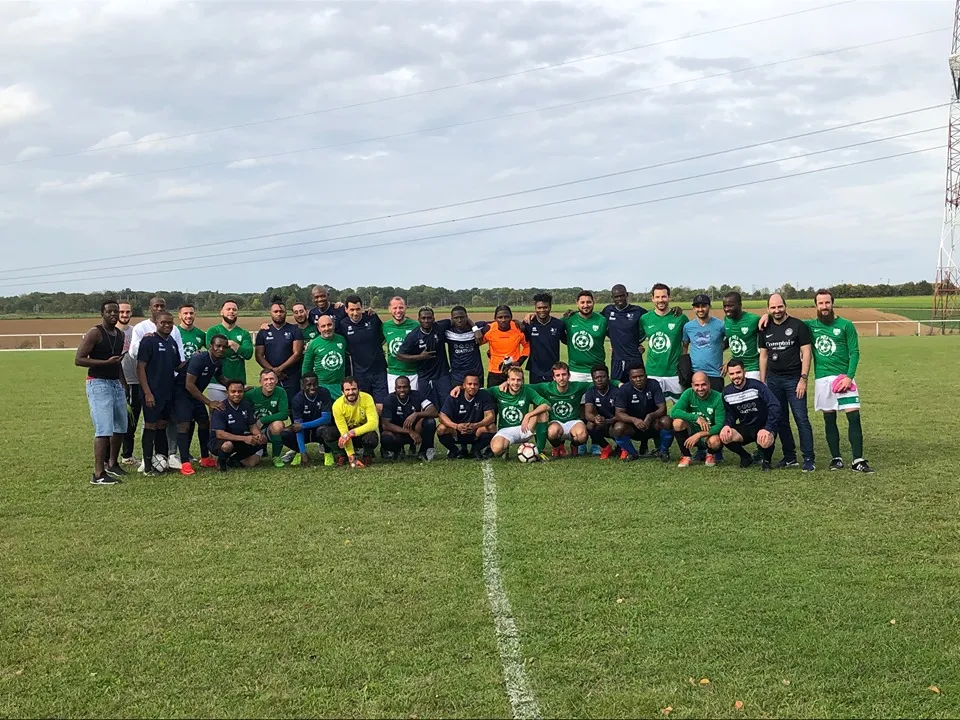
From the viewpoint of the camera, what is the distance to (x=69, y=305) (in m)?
64.1

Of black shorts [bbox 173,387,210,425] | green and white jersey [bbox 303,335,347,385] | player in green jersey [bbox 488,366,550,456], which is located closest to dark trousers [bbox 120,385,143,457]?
black shorts [bbox 173,387,210,425]

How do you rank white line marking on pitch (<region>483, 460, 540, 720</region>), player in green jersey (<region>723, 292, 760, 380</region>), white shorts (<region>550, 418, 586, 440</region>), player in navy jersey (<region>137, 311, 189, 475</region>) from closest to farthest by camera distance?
white line marking on pitch (<region>483, 460, 540, 720</region>)
player in navy jersey (<region>137, 311, 189, 475</region>)
player in green jersey (<region>723, 292, 760, 380</region>)
white shorts (<region>550, 418, 586, 440</region>)

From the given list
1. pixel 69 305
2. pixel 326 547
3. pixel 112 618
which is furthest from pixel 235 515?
pixel 69 305

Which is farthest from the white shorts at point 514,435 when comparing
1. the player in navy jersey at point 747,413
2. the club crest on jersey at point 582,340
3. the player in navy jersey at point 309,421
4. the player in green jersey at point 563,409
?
the player in navy jersey at point 747,413

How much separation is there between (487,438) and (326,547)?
383 centimetres

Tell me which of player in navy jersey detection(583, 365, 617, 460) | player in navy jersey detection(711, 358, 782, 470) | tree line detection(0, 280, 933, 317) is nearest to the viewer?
player in navy jersey detection(711, 358, 782, 470)

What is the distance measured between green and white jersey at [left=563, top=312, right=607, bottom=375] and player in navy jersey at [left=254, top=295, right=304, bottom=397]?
335 cm

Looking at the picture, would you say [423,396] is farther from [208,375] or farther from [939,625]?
[939,625]

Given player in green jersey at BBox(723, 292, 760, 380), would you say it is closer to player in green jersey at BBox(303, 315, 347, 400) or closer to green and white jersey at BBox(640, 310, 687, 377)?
green and white jersey at BBox(640, 310, 687, 377)

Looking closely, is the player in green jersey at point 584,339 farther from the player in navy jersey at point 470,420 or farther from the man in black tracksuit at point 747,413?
the man in black tracksuit at point 747,413

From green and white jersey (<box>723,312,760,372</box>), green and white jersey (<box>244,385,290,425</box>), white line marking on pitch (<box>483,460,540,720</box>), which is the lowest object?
white line marking on pitch (<box>483,460,540,720</box>)

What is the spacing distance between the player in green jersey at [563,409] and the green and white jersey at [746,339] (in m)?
1.78

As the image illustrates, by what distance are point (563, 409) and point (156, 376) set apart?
15.6ft

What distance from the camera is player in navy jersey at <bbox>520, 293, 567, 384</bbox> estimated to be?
1067 cm
